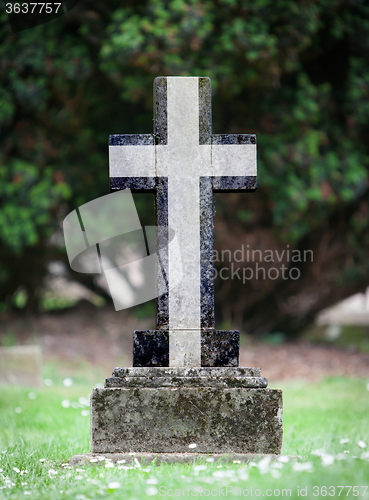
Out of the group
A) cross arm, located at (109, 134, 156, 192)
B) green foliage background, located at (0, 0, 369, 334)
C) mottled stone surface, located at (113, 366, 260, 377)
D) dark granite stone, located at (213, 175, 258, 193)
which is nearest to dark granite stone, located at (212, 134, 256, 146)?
dark granite stone, located at (213, 175, 258, 193)

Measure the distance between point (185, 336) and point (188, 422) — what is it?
1.58ft

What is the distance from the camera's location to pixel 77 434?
354 centimetres

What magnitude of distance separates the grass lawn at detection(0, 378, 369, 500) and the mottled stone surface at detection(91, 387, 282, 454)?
14 centimetres

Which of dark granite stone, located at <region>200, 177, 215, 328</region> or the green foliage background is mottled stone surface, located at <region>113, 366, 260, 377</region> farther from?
the green foliage background

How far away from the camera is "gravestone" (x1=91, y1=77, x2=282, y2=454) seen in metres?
2.56

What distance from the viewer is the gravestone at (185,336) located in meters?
2.56

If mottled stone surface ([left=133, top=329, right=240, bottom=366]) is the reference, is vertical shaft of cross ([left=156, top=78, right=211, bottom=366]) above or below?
above

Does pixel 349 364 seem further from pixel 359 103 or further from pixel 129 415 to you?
pixel 129 415

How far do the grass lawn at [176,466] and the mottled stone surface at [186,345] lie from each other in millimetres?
569

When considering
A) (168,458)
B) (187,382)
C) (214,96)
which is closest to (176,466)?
(168,458)

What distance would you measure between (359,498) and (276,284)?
23.5 feet

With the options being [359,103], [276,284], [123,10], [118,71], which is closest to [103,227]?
[118,71]

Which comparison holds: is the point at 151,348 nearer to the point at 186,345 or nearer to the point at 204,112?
the point at 186,345

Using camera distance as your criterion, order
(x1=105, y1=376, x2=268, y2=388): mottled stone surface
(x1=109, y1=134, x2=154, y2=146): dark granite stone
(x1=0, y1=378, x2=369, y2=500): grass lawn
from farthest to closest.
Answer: (x1=109, y1=134, x2=154, y2=146): dark granite stone, (x1=105, y1=376, x2=268, y2=388): mottled stone surface, (x1=0, y1=378, x2=369, y2=500): grass lawn
